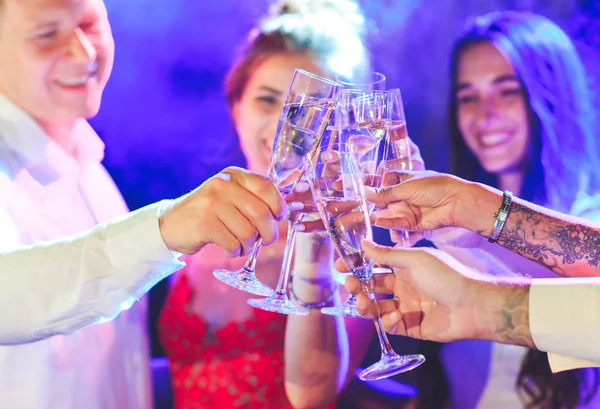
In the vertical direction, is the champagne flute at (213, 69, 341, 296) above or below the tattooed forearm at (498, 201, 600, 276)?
above

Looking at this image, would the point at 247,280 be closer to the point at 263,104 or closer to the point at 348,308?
the point at 348,308

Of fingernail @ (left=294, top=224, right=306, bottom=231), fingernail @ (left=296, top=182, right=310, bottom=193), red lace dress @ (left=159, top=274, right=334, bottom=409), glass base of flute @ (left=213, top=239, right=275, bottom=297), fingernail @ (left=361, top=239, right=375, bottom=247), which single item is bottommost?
red lace dress @ (left=159, top=274, right=334, bottom=409)

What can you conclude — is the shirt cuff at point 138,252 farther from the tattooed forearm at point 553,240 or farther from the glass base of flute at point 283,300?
the tattooed forearm at point 553,240

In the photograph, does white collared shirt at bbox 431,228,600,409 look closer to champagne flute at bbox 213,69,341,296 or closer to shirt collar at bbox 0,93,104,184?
champagne flute at bbox 213,69,341,296

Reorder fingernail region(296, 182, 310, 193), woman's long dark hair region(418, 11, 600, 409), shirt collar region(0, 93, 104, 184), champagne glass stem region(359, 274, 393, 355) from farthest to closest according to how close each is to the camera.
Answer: woman's long dark hair region(418, 11, 600, 409) → shirt collar region(0, 93, 104, 184) → fingernail region(296, 182, 310, 193) → champagne glass stem region(359, 274, 393, 355)

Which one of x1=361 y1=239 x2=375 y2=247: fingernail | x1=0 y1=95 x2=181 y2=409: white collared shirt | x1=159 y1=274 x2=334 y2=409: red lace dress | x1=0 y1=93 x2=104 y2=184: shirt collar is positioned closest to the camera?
x1=361 y1=239 x2=375 y2=247: fingernail

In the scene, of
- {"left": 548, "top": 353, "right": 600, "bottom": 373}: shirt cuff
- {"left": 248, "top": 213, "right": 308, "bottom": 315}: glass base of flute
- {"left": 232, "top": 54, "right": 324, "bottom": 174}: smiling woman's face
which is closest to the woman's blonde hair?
{"left": 232, "top": 54, "right": 324, "bottom": 174}: smiling woman's face

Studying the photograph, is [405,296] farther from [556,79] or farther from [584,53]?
[584,53]

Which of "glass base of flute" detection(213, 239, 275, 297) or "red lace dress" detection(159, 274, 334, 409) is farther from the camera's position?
"red lace dress" detection(159, 274, 334, 409)

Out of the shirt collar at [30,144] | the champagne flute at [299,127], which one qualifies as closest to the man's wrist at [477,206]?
the champagne flute at [299,127]

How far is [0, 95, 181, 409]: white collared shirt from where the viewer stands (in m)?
1.63

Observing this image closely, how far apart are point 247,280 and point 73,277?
0.45 meters

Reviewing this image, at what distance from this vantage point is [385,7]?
281 cm

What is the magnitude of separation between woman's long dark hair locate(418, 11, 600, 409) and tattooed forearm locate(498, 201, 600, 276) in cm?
93
